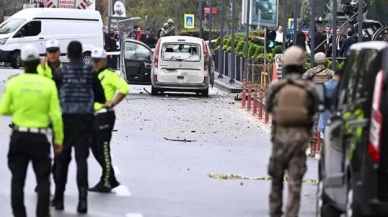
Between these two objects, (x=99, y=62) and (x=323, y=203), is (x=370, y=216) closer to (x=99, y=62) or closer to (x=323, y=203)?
(x=323, y=203)

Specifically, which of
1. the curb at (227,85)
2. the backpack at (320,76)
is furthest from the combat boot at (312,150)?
the curb at (227,85)

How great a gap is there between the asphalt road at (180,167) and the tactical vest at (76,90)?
1060mm

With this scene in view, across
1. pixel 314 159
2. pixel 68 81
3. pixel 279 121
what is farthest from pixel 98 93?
pixel 314 159

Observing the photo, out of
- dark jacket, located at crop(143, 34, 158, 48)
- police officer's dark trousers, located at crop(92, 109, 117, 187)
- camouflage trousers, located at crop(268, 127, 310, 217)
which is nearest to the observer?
camouflage trousers, located at crop(268, 127, 310, 217)

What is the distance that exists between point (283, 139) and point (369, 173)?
163 cm

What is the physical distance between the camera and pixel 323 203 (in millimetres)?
12266

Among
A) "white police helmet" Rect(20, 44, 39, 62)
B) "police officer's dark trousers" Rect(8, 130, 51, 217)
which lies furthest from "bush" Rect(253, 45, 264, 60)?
"police officer's dark trousers" Rect(8, 130, 51, 217)

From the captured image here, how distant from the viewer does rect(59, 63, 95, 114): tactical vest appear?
1310 cm

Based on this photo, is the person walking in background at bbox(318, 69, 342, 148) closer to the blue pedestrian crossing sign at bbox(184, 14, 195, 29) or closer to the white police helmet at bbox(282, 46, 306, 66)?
the white police helmet at bbox(282, 46, 306, 66)

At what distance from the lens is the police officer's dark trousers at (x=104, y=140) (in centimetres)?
1463

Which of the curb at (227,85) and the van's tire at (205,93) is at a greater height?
the van's tire at (205,93)

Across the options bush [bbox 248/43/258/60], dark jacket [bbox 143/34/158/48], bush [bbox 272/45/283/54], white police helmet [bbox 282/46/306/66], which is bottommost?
dark jacket [bbox 143/34/158/48]

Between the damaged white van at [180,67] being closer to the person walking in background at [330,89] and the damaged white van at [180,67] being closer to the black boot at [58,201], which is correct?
the person walking in background at [330,89]

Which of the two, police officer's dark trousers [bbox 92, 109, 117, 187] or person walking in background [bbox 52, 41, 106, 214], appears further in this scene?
police officer's dark trousers [bbox 92, 109, 117, 187]
